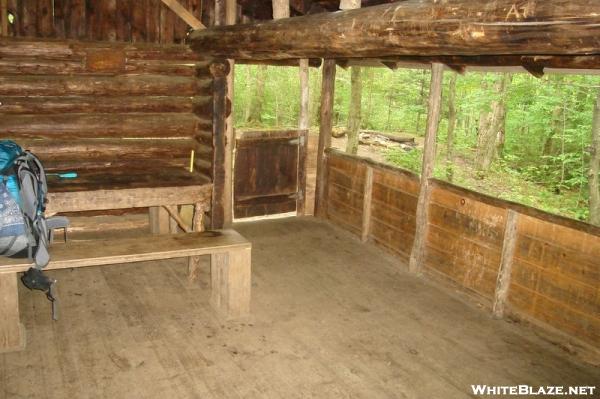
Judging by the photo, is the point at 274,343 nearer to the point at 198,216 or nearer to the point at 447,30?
the point at 198,216

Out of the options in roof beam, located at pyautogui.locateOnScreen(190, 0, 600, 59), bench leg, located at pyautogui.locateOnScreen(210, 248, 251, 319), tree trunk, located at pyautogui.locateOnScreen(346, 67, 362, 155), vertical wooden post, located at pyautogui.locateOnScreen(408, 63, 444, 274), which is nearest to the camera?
roof beam, located at pyautogui.locateOnScreen(190, 0, 600, 59)

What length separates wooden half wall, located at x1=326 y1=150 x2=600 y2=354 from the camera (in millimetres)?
5152

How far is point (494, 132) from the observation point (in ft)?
43.8

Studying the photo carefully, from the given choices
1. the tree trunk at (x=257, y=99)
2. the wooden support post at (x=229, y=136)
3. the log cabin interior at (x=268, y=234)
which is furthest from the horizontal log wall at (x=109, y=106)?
the tree trunk at (x=257, y=99)

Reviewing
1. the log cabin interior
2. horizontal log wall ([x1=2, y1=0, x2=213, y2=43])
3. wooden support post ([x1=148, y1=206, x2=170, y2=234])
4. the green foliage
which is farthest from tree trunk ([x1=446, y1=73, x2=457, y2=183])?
horizontal log wall ([x1=2, y1=0, x2=213, y2=43])

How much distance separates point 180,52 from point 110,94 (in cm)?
123

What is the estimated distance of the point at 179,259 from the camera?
751 centimetres

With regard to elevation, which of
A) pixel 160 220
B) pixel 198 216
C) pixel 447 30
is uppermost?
pixel 447 30

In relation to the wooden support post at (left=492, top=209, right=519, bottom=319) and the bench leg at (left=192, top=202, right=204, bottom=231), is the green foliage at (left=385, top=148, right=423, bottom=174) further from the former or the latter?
the bench leg at (left=192, top=202, right=204, bottom=231)

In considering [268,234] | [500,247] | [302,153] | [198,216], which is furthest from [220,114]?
[500,247]

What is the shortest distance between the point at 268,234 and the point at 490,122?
946 centimetres

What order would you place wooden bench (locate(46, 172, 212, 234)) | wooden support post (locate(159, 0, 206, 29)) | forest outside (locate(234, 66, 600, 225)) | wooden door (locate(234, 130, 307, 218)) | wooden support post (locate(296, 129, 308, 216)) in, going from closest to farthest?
wooden bench (locate(46, 172, 212, 234)) → wooden support post (locate(159, 0, 206, 29)) → wooden door (locate(234, 130, 307, 218)) → wooden support post (locate(296, 129, 308, 216)) → forest outside (locate(234, 66, 600, 225))

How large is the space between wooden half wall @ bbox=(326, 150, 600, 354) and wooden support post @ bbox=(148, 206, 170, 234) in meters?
3.19

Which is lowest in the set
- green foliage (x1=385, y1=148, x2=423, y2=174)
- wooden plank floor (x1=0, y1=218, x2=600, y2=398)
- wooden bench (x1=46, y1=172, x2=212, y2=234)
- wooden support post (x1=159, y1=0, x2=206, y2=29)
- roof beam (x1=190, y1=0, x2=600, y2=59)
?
wooden plank floor (x1=0, y1=218, x2=600, y2=398)
